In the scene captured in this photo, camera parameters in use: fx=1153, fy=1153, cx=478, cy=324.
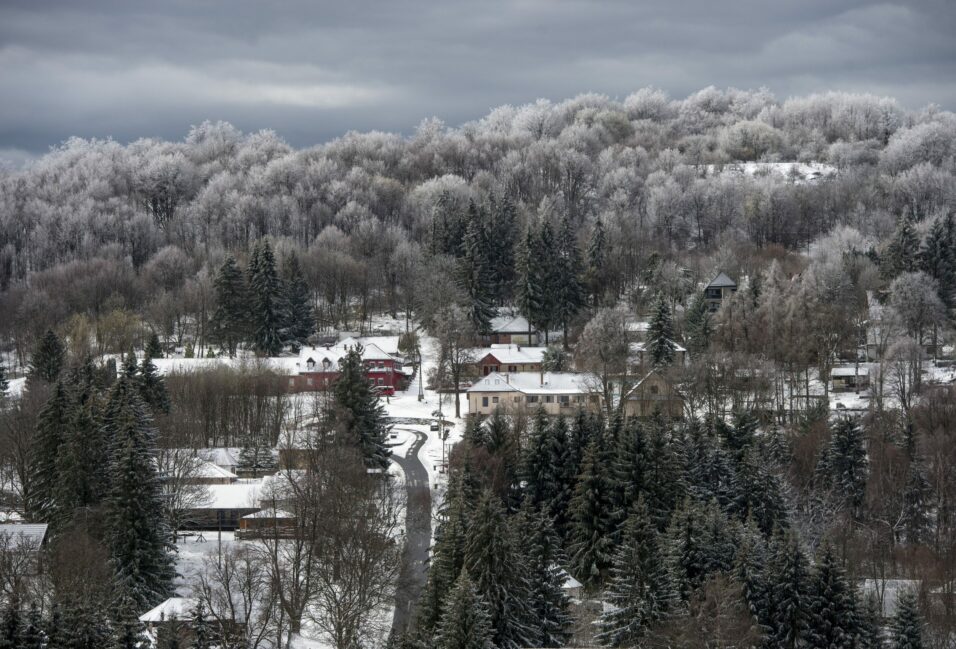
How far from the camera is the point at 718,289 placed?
64.6 meters

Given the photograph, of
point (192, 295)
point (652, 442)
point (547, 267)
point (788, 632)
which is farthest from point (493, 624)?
point (192, 295)

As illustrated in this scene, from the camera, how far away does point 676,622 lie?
27141 millimetres

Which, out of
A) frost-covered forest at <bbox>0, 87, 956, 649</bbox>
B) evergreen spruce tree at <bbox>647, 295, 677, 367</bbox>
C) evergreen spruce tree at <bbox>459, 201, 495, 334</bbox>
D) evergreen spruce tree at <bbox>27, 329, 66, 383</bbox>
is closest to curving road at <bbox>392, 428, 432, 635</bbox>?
frost-covered forest at <bbox>0, 87, 956, 649</bbox>

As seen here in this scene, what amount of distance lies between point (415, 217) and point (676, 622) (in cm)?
7155

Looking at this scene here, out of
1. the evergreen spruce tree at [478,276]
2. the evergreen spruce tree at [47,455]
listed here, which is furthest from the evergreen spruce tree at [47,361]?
the evergreen spruce tree at [478,276]

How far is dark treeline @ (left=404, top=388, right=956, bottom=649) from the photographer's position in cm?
2784

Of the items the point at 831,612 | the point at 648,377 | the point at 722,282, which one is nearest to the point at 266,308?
the point at 648,377

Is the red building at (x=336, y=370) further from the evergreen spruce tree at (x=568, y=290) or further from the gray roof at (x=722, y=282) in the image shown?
the gray roof at (x=722, y=282)

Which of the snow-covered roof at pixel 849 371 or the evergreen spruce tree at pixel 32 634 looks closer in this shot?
the evergreen spruce tree at pixel 32 634

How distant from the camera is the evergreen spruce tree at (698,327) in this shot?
57219mm

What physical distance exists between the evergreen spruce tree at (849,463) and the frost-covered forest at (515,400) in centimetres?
12

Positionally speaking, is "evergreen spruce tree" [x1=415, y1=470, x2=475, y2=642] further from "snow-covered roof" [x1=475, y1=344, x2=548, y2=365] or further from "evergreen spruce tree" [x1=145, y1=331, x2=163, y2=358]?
"evergreen spruce tree" [x1=145, y1=331, x2=163, y2=358]

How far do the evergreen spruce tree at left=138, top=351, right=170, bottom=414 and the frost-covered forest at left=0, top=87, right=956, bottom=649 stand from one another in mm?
135

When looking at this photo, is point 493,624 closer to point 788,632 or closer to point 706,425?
point 788,632
